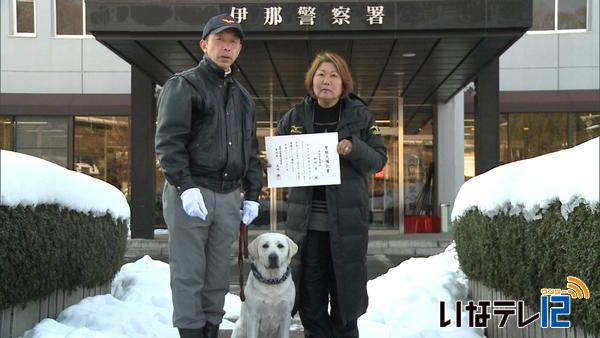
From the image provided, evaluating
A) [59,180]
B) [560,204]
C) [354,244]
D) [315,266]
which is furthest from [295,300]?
[59,180]

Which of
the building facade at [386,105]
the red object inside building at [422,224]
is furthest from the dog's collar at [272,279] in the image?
the red object inside building at [422,224]

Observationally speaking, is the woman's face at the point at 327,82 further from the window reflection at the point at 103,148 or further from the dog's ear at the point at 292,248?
the window reflection at the point at 103,148

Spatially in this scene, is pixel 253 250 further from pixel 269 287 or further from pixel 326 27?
pixel 326 27

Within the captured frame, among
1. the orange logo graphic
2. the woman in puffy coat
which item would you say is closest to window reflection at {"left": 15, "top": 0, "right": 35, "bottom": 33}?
the woman in puffy coat

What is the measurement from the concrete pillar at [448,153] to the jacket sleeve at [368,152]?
1306cm

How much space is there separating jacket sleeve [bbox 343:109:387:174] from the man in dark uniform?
698 mm

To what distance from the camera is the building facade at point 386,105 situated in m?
16.8

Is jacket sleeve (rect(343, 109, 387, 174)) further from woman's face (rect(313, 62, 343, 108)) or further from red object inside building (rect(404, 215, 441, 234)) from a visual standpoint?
red object inside building (rect(404, 215, 441, 234))

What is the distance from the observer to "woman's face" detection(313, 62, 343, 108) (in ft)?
13.1

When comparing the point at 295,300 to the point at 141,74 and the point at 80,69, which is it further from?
the point at 80,69

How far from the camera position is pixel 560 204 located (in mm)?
3512

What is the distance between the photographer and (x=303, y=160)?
404cm

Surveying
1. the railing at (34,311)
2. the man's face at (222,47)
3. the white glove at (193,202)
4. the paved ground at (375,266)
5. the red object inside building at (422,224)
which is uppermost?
the man's face at (222,47)

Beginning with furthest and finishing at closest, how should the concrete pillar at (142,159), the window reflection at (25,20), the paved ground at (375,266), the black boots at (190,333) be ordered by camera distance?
the window reflection at (25,20), the concrete pillar at (142,159), the paved ground at (375,266), the black boots at (190,333)
